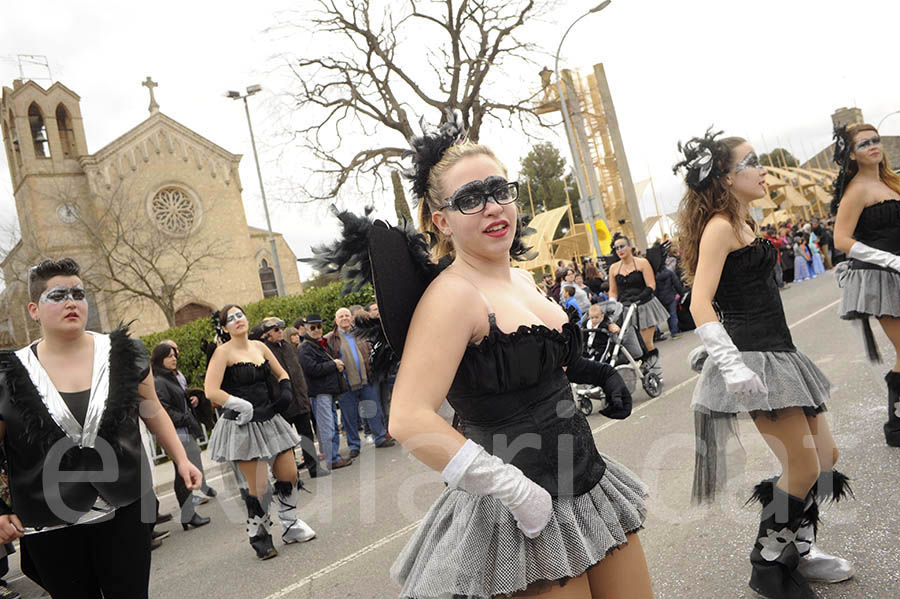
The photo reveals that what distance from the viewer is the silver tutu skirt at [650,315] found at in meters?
9.22

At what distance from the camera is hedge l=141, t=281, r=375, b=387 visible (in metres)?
16.3

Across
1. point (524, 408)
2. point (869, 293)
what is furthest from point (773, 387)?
point (869, 293)

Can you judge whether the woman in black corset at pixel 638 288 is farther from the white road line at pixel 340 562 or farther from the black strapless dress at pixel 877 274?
the white road line at pixel 340 562

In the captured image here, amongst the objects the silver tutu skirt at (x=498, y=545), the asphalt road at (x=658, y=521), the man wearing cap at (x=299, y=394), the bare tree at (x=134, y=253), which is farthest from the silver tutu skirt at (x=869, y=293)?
the bare tree at (x=134, y=253)

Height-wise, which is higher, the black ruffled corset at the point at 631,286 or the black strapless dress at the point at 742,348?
the black ruffled corset at the point at 631,286

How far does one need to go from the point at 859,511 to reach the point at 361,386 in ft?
22.4

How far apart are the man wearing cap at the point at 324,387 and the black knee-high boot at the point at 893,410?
6311 millimetres

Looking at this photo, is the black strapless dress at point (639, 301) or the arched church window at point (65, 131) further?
the arched church window at point (65, 131)

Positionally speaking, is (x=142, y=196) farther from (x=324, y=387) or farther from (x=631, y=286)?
(x=631, y=286)

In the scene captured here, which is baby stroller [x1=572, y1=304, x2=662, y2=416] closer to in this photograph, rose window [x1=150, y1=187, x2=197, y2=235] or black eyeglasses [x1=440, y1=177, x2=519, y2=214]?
black eyeglasses [x1=440, y1=177, x2=519, y2=214]

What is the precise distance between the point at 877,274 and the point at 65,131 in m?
40.5

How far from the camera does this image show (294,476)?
5.68m

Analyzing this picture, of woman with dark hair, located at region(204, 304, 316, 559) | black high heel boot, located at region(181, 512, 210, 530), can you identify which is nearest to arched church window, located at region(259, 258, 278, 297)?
black high heel boot, located at region(181, 512, 210, 530)

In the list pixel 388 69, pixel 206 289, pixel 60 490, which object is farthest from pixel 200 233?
pixel 60 490
